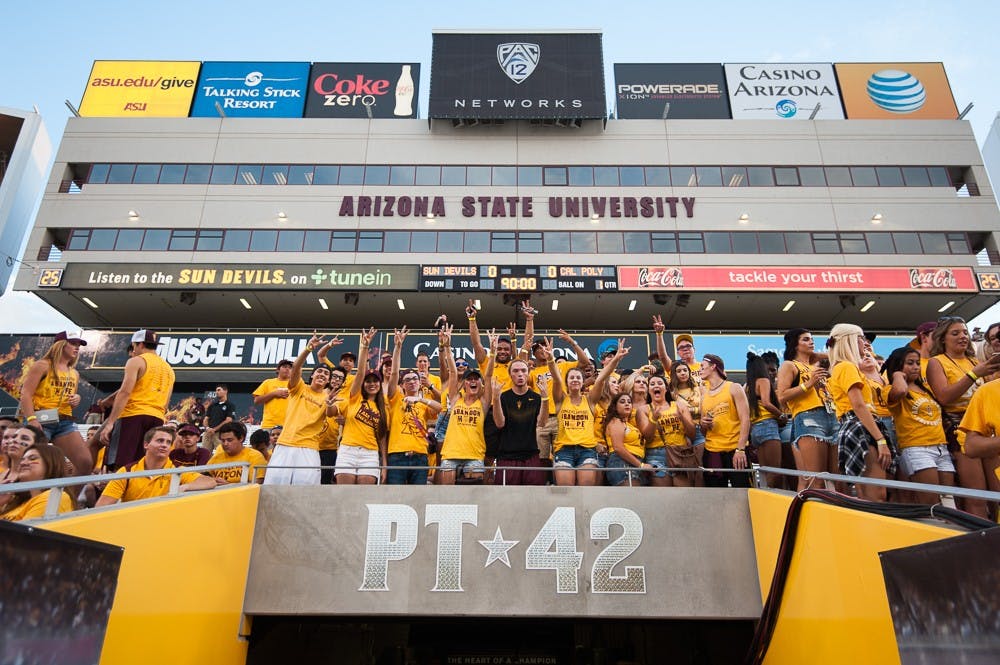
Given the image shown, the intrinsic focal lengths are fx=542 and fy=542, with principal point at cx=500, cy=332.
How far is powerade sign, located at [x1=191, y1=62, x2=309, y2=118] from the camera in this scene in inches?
919

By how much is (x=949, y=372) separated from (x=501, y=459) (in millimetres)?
4206

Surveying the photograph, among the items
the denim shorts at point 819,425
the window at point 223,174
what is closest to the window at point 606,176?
the window at point 223,174

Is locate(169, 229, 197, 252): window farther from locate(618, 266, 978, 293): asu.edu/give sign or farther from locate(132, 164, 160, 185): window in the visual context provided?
locate(618, 266, 978, 293): asu.edu/give sign

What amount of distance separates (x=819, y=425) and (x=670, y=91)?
896 inches

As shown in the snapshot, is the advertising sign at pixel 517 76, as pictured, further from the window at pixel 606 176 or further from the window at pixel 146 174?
the window at pixel 146 174

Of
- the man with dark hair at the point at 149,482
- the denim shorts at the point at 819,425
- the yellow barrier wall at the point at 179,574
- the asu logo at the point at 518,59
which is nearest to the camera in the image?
the yellow barrier wall at the point at 179,574

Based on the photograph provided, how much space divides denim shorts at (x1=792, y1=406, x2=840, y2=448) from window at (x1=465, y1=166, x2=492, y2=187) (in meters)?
18.3

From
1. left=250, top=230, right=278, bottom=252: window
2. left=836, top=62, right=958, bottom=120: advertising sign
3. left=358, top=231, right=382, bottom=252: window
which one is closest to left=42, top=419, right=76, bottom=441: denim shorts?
left=358, top=231, right=382, bottom=252: window

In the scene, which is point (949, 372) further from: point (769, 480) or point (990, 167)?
point (990, 167)

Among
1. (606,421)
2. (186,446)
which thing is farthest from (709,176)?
(186,446)

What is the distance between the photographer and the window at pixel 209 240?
66.6 ft

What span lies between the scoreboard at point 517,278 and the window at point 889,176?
462 inches

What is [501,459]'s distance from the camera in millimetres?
6133

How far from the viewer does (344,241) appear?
809 inches
